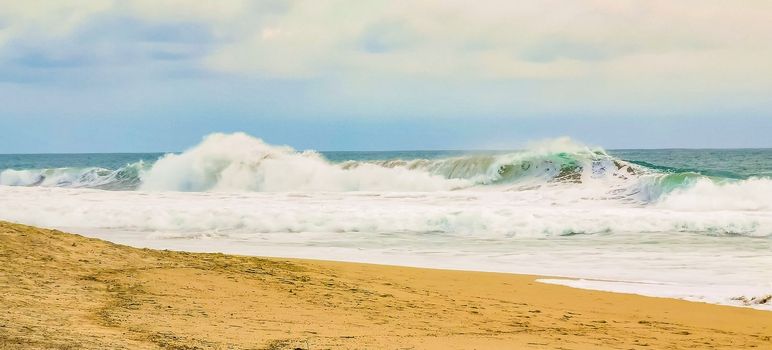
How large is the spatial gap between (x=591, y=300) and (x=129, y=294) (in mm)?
5075

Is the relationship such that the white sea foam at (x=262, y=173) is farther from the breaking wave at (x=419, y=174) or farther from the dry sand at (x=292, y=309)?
the dry sand at (x=292, y=309)

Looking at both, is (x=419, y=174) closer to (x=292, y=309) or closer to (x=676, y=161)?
(x=292, y=309)

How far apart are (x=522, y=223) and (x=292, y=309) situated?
11223 millimetres

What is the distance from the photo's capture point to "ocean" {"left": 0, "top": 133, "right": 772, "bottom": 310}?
40.9 ft

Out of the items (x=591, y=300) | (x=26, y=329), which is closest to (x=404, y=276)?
(x=591, y=300)

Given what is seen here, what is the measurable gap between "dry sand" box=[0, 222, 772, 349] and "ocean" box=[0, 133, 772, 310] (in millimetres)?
1593

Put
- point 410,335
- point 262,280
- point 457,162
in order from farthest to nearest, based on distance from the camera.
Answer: point 457,162, point 262,280, point 410,335

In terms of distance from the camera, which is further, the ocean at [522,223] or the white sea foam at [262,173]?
the white sea foam at [262,173]

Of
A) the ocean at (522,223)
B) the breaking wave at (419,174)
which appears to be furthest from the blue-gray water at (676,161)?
the ocean at (522,223)

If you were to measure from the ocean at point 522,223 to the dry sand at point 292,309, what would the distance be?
5.23ft

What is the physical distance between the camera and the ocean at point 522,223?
1248 centimetres

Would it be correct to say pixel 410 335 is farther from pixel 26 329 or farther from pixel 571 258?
pixel 571 258

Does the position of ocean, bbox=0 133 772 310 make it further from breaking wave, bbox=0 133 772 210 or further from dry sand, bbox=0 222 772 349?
dry sand, bbox=0 222 772 349

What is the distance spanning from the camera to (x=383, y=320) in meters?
7.31
